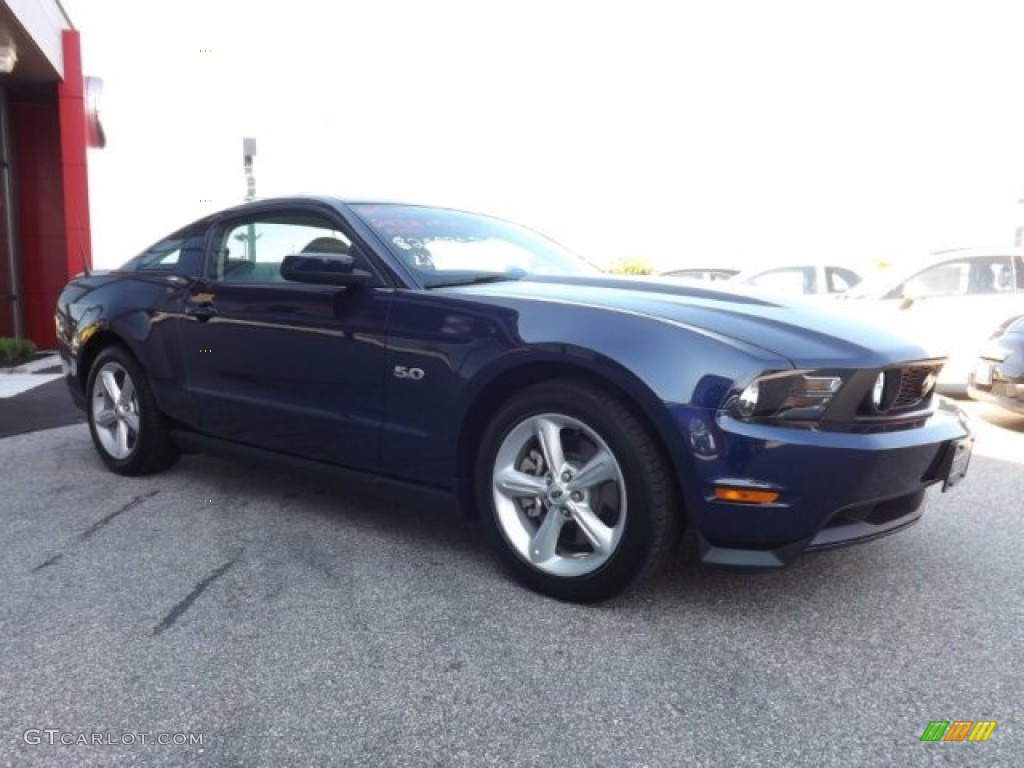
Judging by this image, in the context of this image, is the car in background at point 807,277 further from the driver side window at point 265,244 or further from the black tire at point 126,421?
the black tire at point 126,421

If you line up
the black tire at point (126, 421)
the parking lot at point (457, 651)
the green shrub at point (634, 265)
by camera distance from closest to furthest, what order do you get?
1. the parking lot at point (457, 651)
2. the black tire at point (126, 421)
3. the green shrub at point (634, 265)

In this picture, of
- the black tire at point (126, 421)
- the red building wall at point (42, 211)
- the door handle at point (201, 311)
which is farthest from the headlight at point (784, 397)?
the red building wall at point (42, 211)

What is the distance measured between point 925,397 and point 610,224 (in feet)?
124

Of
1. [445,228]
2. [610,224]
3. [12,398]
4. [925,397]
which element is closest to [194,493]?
[445,228]

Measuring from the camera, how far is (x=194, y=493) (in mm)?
4270

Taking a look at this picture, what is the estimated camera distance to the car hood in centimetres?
258

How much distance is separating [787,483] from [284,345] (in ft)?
6.93

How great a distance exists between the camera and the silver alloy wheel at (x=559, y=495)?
Result: 9.04 ft

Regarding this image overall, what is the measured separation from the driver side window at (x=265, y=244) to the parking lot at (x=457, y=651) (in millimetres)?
1114

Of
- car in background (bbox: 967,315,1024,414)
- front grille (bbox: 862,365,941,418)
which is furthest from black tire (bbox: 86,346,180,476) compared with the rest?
car in background (bbox: 967,315,1024,414)

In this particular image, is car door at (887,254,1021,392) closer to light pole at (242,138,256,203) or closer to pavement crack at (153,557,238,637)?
pavement crack at (153,557,238,637)

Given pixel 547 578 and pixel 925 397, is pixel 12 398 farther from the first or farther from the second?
pixel 925 397

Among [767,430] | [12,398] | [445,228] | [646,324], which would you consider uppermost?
[445,228]

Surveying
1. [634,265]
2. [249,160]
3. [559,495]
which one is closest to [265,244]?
[559,495]
